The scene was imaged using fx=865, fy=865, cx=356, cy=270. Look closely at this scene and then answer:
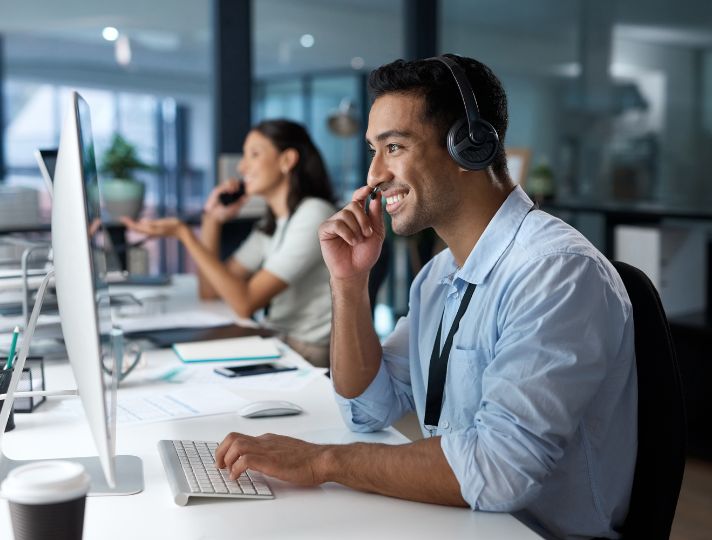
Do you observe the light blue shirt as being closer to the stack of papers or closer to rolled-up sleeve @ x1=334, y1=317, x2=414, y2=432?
rolled-up sleeve @ x1=334, y1=317, x2=414, y2=432

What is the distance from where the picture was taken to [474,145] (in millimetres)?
1348

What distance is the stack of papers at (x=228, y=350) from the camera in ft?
6.69

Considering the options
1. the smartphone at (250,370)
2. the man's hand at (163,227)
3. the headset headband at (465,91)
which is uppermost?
the headset headband at (465,91)

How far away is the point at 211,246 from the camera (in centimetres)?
331

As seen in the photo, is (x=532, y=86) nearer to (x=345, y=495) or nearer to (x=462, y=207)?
(x=462, y=207)

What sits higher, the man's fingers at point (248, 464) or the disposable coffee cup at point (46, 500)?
the disposable coffee cup at point (46, 500)

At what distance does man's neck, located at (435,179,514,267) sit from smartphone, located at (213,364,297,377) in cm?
64

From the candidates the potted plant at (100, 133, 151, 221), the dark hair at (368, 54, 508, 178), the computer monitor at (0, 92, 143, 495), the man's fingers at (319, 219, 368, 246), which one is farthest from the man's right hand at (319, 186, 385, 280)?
the potted plant at (100, 133, 151, 221)

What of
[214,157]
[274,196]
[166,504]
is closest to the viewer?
[166,504]

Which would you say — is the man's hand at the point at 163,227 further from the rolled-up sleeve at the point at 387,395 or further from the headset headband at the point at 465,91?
the headset headband at the point at 465,91

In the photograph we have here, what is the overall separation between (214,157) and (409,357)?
2.59m

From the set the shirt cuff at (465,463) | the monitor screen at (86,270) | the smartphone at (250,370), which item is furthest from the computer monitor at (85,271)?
the smartphone at (250,370)

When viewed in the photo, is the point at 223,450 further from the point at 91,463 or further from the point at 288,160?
the point at 288,160

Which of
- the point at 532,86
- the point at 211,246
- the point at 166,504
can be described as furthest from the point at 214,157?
the point at 166,504
